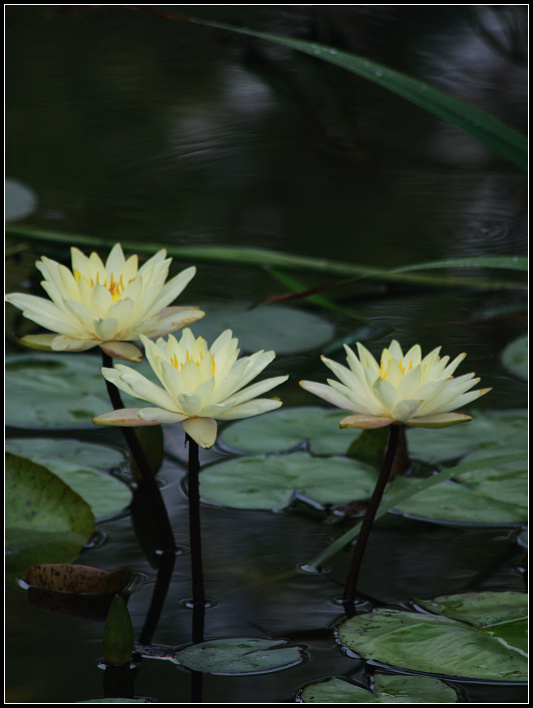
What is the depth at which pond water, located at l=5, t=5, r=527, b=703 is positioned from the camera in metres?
1.02

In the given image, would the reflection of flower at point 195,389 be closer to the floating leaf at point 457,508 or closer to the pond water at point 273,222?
the pond water at point 273,222

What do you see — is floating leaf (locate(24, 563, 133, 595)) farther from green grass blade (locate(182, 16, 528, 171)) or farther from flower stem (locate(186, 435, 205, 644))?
green grass blade (locate(182, 16, 528, 171))

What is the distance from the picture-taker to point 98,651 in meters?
0.94

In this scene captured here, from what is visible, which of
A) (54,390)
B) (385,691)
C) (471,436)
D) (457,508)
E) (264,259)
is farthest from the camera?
(264,259)

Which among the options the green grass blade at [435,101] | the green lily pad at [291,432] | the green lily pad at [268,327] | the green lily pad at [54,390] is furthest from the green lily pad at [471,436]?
the green lily pad at [54,390]

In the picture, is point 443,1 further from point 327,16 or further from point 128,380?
point 128,380

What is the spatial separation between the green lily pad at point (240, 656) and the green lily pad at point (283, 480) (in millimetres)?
328

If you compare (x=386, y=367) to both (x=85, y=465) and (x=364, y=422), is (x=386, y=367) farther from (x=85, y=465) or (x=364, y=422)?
(x=85, y=465)

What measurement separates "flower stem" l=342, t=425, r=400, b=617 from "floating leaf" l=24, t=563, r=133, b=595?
0.30 metres

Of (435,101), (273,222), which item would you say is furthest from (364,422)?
(273,222)

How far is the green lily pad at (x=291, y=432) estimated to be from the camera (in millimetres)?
1457

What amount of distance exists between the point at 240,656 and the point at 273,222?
5.60 ft

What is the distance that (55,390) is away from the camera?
1609mm

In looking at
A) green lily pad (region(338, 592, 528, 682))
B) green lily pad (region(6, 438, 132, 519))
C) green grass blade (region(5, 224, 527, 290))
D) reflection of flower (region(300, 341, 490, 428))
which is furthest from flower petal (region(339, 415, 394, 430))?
green grass blade (region(5, 224, 527, 290))
